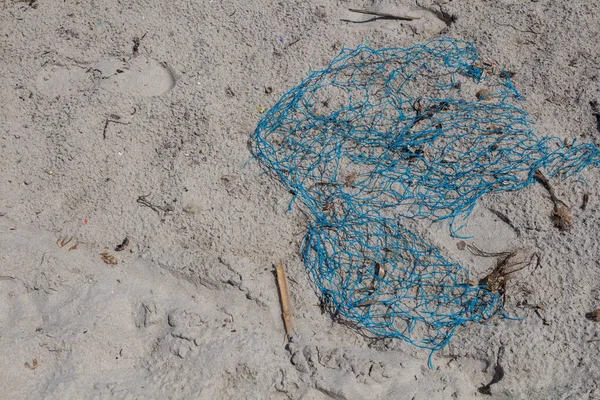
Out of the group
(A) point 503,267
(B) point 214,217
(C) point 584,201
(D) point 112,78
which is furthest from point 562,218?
(D) point 112,78

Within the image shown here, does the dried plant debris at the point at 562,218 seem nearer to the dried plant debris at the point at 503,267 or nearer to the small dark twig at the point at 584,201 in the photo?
the small dark twig at the point at 584,201

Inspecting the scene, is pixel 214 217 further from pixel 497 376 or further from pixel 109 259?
pixel 497 376

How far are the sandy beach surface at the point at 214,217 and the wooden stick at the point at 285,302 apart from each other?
31 mm

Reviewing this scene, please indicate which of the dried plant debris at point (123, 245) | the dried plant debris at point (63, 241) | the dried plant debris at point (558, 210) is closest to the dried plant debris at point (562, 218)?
the dried plant debris at point (558, 210)

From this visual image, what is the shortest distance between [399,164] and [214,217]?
92cm

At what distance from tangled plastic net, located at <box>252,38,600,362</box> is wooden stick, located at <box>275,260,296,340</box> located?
131 millimetres

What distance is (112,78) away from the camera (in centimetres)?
286

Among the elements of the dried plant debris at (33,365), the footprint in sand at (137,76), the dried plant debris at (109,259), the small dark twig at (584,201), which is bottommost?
the dried plant debris at (33,365)

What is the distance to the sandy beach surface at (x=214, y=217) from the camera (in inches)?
84.8

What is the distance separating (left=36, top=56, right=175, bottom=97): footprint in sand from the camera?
9.30 ft

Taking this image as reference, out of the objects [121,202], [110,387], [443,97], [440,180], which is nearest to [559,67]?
[443,97]

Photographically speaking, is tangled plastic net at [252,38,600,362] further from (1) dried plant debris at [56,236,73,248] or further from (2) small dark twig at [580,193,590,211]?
(1) dried plant debris at [56,236,73,248]

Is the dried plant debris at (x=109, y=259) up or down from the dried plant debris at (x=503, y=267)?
down

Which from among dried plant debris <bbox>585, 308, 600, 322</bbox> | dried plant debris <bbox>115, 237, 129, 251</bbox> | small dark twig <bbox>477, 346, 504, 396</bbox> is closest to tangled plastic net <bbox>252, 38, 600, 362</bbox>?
small dark twig <bbox>477, 346, 504, 396</bbox>
